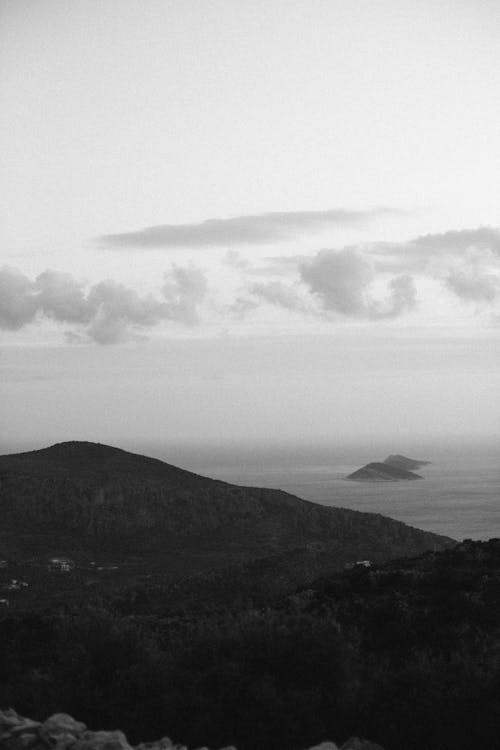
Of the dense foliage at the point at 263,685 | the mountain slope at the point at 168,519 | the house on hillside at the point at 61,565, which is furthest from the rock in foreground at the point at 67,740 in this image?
the mountain slope at the point at 168,519

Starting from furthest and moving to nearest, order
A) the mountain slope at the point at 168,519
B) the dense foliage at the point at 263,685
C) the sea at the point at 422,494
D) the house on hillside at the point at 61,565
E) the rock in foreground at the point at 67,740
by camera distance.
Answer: the sea at the point at 422,494, the mountain slope at the point at 168,519, the house on hillside at the point at 61,565, the dense foliage at the point at 263,685, the rock in foreground at the point at 67,740

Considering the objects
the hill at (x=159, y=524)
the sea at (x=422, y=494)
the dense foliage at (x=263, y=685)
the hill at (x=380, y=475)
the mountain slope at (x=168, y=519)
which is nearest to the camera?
the dense foliage at (x=263, y=685)

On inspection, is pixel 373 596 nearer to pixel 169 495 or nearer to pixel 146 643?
pixel 146 643

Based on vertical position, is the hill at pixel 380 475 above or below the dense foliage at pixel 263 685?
above

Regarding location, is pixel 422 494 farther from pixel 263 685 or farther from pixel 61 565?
pixel 263 685

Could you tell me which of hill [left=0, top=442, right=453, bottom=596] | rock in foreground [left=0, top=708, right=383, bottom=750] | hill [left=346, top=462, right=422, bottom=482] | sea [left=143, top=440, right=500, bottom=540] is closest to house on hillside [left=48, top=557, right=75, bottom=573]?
hill [left=0, top=442, right=453, bottom=596]

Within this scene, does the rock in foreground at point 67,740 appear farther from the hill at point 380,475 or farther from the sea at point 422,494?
the hill at point 380,475

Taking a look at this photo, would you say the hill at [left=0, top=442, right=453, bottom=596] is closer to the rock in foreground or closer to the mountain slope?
the mountain slope

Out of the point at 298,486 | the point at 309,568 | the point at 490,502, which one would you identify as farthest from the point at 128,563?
the point at 298,486
